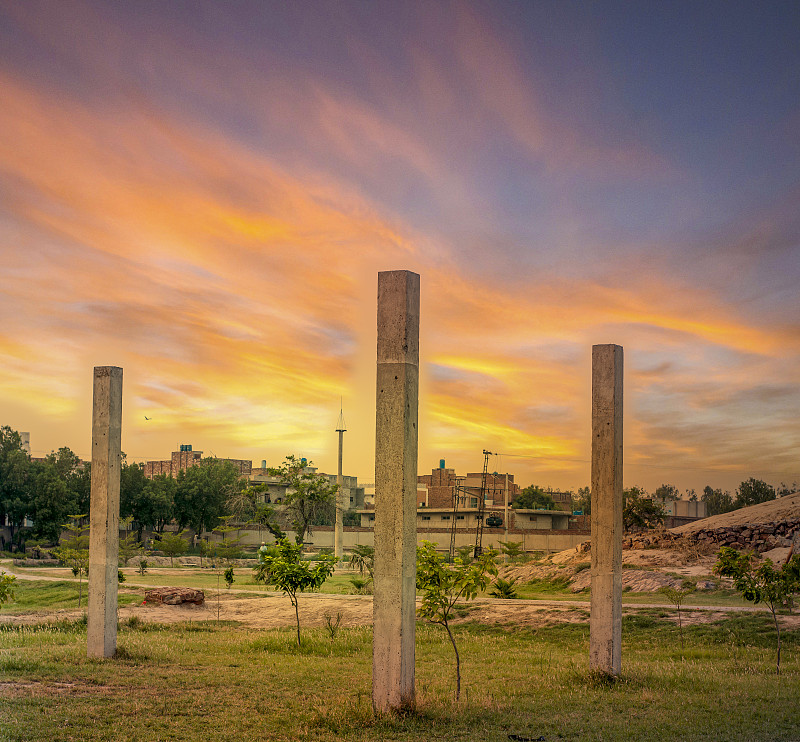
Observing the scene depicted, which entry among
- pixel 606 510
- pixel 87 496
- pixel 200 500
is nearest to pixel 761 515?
pixel 606 510

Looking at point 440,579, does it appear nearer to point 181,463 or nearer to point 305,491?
point 305,491

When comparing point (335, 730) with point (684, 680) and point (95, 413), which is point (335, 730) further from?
point (95, 413)

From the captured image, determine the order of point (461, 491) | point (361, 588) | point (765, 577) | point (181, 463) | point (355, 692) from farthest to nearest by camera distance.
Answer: point (181, 463), point (461, 491), point (361, 588), point (765, 577), point (355, 692)

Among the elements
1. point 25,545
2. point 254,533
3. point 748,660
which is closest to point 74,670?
point 748,660

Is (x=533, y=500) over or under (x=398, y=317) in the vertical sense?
under

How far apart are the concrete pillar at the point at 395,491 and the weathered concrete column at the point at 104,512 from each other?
20.6ft

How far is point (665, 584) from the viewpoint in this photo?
27.6 m

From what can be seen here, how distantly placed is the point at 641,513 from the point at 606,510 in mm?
39623

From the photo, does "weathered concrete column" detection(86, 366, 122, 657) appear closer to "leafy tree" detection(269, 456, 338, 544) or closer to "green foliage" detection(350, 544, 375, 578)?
"green foliage" detection(350, 544, 375, 578)

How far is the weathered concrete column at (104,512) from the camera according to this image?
520 inches

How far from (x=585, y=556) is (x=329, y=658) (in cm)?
2367

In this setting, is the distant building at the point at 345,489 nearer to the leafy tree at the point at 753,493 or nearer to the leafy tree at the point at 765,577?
the leafy tree at the point at 753,493

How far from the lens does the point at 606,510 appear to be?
11812 mm

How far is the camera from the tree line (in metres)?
57.3
